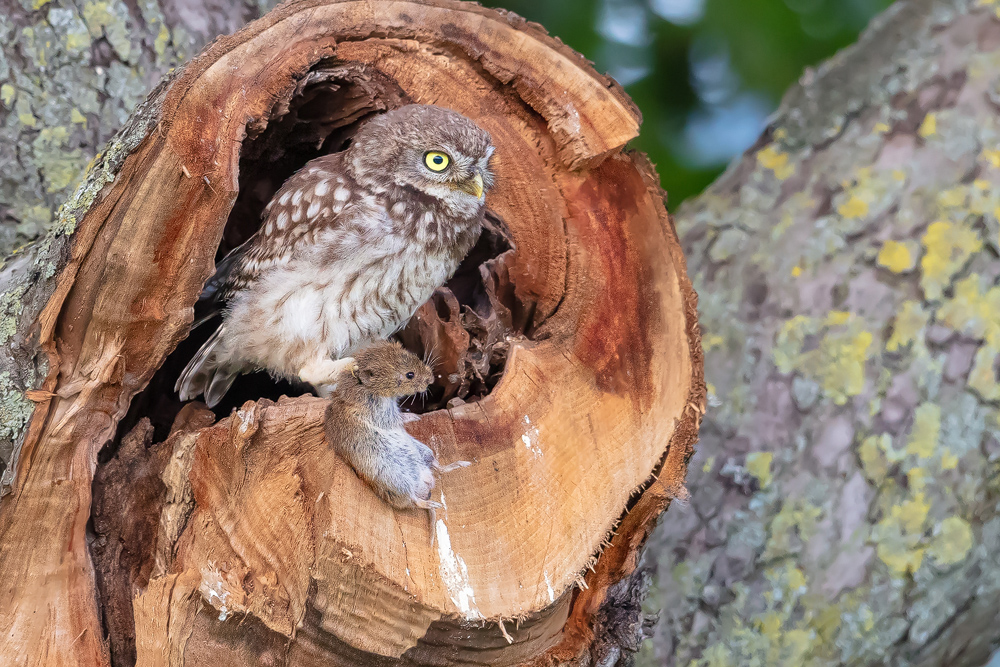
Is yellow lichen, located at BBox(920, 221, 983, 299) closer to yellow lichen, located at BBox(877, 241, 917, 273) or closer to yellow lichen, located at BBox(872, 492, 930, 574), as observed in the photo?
yellow lichen, located at BBox(877, 241, 917, 273)

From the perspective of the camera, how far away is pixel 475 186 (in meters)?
1.92

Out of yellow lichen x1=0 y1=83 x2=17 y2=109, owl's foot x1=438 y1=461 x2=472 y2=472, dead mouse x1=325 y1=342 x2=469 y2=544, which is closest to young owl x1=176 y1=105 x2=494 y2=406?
dead mouse x1=325 y1=342 x2=469 y2=544

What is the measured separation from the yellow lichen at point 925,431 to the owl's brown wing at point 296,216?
5.68 ft

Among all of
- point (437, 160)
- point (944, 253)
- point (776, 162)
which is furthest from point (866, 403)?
point (437, 160)

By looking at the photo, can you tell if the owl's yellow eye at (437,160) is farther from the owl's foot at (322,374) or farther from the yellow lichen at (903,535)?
the yellow lichen at (903,535)

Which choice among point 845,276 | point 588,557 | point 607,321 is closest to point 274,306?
point 607,321

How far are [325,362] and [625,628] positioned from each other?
106cm

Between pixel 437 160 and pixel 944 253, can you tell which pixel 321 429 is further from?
pixel 944 253

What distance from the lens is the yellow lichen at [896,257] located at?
2182 mm

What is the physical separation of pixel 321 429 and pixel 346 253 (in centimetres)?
65

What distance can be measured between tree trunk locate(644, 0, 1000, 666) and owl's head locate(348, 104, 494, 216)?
3.00 feet

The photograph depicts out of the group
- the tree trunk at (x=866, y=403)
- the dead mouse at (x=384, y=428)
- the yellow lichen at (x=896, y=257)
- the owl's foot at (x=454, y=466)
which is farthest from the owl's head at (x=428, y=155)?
the yellow lichen at (x=896, y=257)

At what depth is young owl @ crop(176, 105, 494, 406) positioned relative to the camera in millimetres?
1996

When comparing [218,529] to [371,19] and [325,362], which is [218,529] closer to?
[325,362]
